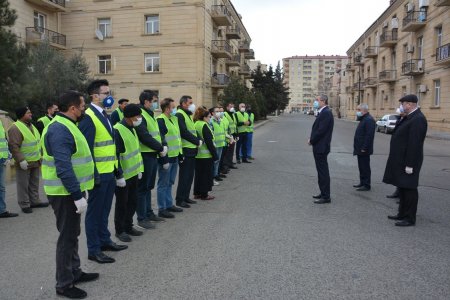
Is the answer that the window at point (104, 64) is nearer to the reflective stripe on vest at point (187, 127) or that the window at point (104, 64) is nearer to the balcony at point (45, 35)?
the balcony at point (45, 35)

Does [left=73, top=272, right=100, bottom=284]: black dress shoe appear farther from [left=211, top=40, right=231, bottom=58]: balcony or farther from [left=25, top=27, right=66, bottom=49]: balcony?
[left=211, top=40, right=231, bottom=58]: balcony

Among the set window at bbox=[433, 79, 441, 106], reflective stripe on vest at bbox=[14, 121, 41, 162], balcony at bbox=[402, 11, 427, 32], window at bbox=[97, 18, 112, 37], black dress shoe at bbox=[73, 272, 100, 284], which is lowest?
black dress shoe at bbox=[73, 272, 100, 284]

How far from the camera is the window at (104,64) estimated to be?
36.1m

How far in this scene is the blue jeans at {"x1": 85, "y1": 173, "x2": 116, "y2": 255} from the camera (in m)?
4.77

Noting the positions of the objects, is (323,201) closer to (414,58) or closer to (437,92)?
(437,92)

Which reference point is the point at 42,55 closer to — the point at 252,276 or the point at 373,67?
the point at 252,276

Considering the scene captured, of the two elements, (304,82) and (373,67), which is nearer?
(373,67)

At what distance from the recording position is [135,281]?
4270mm

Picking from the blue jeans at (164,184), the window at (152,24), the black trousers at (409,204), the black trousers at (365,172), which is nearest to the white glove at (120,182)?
the blue jeans at (164,184)

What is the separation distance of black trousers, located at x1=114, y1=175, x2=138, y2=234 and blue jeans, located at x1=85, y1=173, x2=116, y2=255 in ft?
1.76

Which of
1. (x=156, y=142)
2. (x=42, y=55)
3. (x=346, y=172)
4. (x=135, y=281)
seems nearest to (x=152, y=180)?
(x=156, y=142)

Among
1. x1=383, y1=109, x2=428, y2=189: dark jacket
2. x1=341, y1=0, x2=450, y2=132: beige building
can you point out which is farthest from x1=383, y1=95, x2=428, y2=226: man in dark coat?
x1=341, y1=0, x2=450, y2=132: beige building

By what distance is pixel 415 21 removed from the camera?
35500mm

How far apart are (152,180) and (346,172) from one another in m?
7.20
